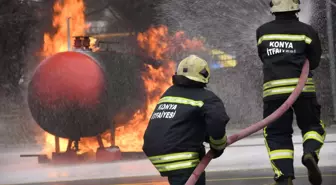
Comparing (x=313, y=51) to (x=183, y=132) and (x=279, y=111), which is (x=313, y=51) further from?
(x=183, y=132)

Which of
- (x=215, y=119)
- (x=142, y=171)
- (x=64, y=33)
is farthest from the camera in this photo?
(x=64, y=33)

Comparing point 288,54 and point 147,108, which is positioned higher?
point 288,54

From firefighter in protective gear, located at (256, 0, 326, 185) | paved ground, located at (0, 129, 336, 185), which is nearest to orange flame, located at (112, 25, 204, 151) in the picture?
paved ground, located at (0, 129, 336, 185)

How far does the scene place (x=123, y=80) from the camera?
44.5 feet

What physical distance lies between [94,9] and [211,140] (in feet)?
95.6

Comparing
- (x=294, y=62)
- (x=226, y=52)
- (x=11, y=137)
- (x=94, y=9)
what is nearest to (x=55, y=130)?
(x=294, y=62)

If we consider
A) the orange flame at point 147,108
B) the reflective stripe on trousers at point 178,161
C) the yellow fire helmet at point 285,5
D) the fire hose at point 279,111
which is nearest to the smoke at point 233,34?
the orange flame at point 147,108

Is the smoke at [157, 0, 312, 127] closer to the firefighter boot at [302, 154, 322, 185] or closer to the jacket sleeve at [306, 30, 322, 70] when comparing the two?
the jacket sleeve at [306, 30, 322, 70]

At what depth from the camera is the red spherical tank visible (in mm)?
12648

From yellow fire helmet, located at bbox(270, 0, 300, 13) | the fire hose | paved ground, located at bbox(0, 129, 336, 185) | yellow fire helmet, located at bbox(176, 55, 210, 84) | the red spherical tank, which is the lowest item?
paved ground, located at bbox(0, 129, 336, 185)

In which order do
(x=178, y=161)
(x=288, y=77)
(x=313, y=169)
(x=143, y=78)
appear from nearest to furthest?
(x=178, y=161), (x=313, y=169), (x=288, y=77), (x=143, y=78)

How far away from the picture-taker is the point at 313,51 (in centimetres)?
725

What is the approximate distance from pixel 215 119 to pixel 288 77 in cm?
146

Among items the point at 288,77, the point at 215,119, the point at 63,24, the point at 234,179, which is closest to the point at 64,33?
the point at 63,24
